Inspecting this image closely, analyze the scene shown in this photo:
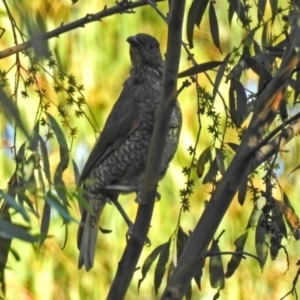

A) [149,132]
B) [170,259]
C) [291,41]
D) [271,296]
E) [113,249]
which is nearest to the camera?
[291,41]

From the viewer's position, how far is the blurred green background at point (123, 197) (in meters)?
3.49

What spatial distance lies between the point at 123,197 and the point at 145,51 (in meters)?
0.61

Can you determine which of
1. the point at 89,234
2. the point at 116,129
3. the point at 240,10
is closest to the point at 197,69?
the point at 240,10

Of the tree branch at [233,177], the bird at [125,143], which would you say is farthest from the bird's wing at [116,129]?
the tree branch at [233,177]

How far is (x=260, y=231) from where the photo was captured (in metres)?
2.70

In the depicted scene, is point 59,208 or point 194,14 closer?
point 59,208

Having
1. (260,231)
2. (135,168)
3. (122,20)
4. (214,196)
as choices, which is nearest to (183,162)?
(135,168)

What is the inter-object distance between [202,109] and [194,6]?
363mm

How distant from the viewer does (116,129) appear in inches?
132

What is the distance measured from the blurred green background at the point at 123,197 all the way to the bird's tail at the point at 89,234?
0.32 feet

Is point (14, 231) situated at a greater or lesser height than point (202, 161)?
lesser

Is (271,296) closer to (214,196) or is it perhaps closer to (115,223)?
(115,223)

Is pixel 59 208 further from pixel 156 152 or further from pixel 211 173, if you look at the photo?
pixel 211 173

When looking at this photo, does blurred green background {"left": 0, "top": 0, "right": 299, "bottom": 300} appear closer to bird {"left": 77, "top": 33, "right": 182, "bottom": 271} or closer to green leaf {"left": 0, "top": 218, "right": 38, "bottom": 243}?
bird {"left": 77, "top": 33, "right": 182, "bottom": 271}
